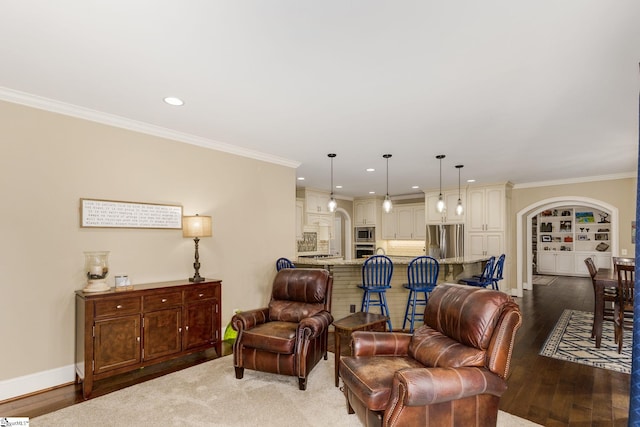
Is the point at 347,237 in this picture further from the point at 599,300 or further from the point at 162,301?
the point at 162,301

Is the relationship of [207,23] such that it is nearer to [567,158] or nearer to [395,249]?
[567,158]

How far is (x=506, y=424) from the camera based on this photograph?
2.49m

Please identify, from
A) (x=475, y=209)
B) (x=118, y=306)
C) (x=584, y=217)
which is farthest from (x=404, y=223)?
(x=118, y=306)

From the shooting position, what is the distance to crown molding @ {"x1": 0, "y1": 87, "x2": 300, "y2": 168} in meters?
3.01

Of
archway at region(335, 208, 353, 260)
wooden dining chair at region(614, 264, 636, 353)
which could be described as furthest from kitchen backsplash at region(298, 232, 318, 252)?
wooden dining chair at region(614, 264, 636, 353)

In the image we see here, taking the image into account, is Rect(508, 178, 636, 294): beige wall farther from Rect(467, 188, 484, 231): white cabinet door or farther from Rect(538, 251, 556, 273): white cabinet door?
Rect(538, 251, 556, 273): white cabinet door

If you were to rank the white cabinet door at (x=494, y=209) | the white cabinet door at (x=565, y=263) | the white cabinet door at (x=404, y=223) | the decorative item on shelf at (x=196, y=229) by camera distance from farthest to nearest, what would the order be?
the white cabinet door at (x=565, y=263), the white cabinet door at (x=404, y=223), the white cabinet door at (x=494, y=209), the decorative item on shelf at (x=196, y=229)

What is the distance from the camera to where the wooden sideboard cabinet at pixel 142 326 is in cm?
302

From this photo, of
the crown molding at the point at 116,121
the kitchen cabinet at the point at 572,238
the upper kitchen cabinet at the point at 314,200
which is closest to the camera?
the crown molding at the point at 116,121

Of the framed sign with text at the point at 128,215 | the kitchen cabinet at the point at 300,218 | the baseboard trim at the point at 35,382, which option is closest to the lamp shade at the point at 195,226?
the framed sign with text at the point at 128,215

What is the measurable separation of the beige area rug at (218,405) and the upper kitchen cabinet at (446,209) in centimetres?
575

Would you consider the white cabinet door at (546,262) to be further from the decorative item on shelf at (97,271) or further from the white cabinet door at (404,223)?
the decorative item on shelf at (97,271)

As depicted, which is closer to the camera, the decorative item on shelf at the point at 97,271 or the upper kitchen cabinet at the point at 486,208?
the decorative item on shelf at the point at 97,271

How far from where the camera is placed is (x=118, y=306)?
10.4 feet
